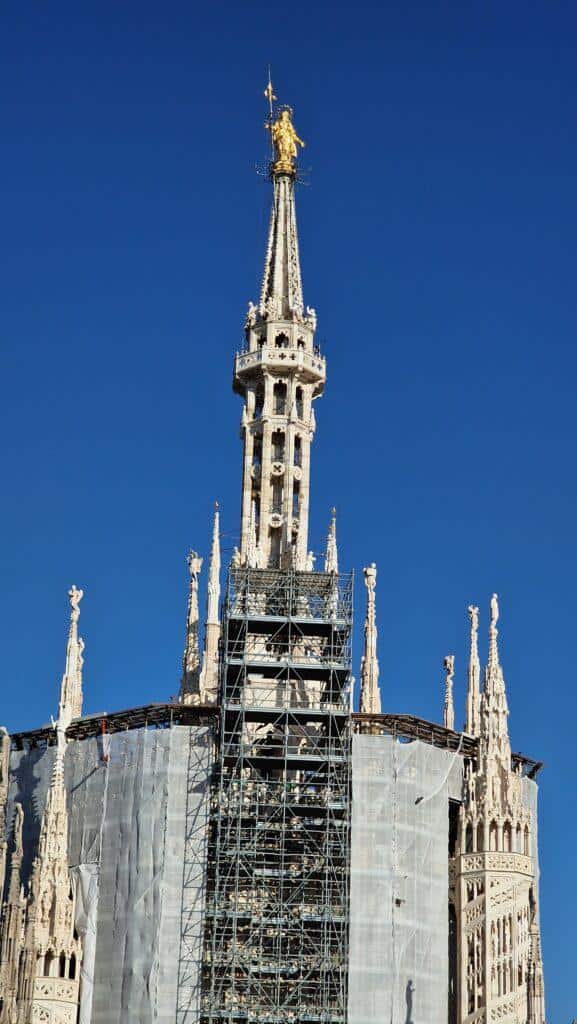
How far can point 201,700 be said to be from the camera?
9025cm

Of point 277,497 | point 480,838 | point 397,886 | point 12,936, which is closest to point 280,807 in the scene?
point 397,886

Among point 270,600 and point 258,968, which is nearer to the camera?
point 258,968

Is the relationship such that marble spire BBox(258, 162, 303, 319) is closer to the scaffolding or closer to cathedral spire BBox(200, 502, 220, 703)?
cathedral spire BBox(200, 502, 220, 703)

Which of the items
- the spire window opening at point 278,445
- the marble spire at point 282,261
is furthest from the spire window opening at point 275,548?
the marble spire at point 282,261

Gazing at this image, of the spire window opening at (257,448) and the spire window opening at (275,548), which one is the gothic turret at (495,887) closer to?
the spire window opening at (275,548)

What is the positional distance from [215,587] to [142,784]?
50.9 feet

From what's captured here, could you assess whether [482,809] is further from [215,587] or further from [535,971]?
[215,587]

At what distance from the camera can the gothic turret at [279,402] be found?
93188 mm

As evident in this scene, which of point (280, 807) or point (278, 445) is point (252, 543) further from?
point (280, 807)

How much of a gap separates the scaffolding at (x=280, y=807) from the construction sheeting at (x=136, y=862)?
1.05m

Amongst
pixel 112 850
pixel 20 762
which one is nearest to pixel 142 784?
pixel 112 850

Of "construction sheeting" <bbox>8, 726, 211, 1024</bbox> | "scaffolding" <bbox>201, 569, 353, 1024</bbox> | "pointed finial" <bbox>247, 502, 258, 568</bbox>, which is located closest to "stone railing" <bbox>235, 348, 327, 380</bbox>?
"pointed finial" <bbox>247, 502, 258, 568</bbox>

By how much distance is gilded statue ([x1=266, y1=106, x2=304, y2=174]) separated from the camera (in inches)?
4011

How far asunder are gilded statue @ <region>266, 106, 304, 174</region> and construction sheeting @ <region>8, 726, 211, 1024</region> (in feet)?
102
